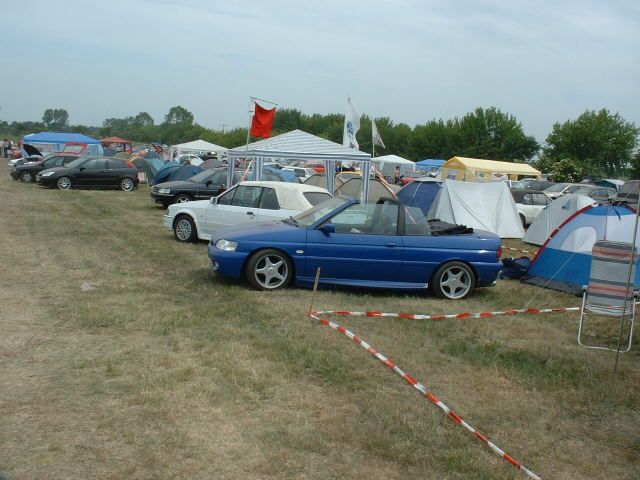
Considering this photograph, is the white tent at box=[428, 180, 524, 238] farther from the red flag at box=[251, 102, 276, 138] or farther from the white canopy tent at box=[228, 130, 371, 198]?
the red flag at box=[251, 102, 276, 138]

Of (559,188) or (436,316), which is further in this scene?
(559,188)

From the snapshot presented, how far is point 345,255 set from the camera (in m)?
9.05

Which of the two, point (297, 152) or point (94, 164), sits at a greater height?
point (297, 152)

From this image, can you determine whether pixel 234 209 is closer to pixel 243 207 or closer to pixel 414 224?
pixel 243 207

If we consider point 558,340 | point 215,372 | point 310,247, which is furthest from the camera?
point 310,247

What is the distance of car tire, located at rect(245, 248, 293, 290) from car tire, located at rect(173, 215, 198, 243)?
4.72m

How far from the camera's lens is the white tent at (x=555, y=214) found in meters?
16.1

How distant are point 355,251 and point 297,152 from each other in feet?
27.8

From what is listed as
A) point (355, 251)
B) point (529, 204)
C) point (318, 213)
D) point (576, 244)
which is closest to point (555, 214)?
point (529, 204)

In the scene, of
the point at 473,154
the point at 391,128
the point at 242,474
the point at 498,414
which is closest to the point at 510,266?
the point at 498,414

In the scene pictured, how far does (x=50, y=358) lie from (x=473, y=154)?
6948 centimetres

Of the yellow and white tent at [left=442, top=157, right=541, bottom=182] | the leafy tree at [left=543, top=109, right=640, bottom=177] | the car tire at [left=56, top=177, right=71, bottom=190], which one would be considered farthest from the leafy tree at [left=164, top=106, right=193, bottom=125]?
the car tire at [left=56, top=177, right=71, bottom=190]

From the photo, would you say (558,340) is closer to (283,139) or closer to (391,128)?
(283,139)

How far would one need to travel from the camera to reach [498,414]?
16.6 feet
